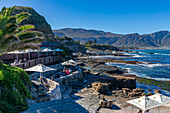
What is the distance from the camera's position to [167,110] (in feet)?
34.4

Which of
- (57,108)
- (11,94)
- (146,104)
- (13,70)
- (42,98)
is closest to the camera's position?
(57,108)

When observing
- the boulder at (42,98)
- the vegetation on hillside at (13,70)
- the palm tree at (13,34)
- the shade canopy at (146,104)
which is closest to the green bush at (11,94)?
the vegetation on hillside at (13,70)

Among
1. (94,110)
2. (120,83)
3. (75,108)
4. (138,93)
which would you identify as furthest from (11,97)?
(120,83)

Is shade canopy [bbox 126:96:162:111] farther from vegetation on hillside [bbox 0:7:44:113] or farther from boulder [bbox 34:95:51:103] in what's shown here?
vegetation on hillside [bbox 0:7:44:113]

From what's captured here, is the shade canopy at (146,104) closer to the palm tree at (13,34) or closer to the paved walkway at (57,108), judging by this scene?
the paved walkway at (57,108)

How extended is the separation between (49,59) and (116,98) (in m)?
14.0

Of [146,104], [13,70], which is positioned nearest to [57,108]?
[13,70]

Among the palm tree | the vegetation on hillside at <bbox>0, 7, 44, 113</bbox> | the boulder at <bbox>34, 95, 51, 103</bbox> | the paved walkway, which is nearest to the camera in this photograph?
the paved walkway

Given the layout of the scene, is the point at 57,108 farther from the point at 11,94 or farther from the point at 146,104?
the point at 146,104

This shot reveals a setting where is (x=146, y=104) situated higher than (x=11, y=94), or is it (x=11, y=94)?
(x=11, y=94)

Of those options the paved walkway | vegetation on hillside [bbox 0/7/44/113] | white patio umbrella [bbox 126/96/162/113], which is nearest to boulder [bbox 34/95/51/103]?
vegetation on hillside [bbox 0/7/44/113]

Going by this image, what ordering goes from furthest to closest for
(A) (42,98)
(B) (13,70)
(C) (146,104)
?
(C) (146,104)
(A) (42,98)
(B) (13,70)

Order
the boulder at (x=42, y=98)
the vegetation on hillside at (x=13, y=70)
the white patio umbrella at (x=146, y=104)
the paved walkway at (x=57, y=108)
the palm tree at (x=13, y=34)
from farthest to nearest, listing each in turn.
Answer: the white patio umbrella at (x=146, y=104)
the palm tree at (x=13, y=34)
the boulder at (x=42, y=98)
the vegetation on hillside at (x=13, y=70)
the paved walkway at (x=57, y=108)

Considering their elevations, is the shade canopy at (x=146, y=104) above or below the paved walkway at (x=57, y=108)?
below
